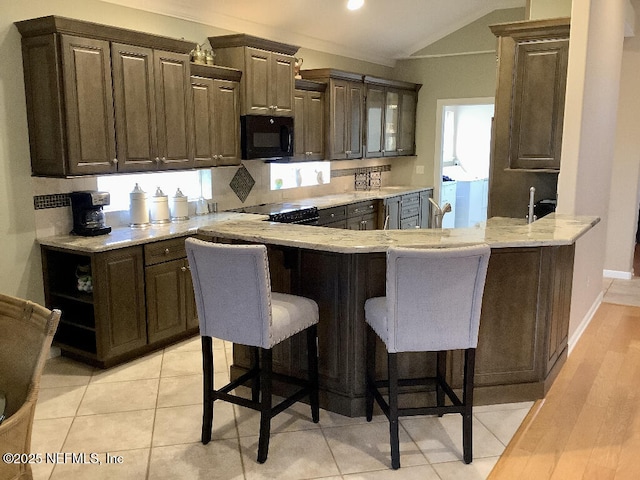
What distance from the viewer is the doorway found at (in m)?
8.98

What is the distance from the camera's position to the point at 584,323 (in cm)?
474

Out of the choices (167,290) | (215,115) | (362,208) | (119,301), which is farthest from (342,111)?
(119,301)

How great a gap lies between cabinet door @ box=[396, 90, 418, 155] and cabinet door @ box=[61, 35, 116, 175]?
4.56 meters

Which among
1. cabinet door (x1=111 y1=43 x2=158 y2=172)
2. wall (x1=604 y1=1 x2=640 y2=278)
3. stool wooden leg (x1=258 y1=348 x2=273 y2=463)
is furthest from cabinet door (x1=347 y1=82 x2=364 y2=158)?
stool wooden leg (x1=258 y1=348 x2=273 y2=463)

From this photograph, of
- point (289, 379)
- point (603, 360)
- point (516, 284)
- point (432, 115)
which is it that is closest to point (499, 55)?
point (516, 284)

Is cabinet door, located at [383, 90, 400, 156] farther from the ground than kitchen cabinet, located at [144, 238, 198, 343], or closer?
farther from the ground

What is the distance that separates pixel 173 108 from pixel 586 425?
3498 millimetres

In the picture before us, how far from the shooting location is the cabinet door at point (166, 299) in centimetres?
405

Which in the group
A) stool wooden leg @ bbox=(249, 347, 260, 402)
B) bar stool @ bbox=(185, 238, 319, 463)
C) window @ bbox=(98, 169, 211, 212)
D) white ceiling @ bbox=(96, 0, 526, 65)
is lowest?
stool wooden leg @ bbox=(249, 347, 260, 402)

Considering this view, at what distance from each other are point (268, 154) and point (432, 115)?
11.1ft

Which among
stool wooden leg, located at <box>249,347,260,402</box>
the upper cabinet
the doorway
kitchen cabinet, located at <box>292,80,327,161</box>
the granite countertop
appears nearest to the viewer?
the granite countertop

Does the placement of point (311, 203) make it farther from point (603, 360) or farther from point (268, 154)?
point (603, 360)

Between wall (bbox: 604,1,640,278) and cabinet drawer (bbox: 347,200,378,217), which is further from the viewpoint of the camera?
cabinet drawer (bbox: 347,200,378,217)

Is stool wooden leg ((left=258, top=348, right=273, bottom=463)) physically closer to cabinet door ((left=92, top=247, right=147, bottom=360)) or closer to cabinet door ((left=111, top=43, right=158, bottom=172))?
cabinet door ((left=92, top=247, right=147, bottom=360))
